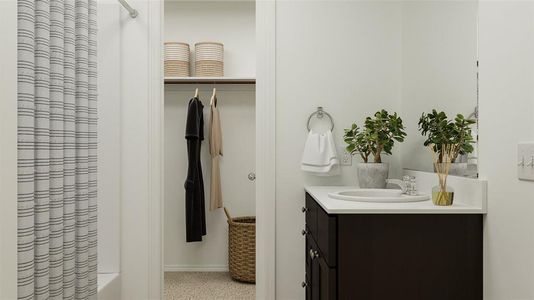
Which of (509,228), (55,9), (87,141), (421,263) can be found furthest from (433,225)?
(55,9)

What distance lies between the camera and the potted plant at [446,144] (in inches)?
67.7

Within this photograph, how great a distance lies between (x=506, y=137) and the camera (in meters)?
1.47

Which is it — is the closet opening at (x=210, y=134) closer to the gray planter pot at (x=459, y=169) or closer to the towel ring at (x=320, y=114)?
the towel ring at (x=320, y=114)

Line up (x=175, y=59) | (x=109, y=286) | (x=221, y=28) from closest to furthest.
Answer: (x=109, y=286)
(x=175, y=59)
(x=221, y=28)

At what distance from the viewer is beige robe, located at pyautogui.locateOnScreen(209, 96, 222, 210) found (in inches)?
143

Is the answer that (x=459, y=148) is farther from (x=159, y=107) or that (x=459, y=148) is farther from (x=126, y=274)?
(x=126, y=274)

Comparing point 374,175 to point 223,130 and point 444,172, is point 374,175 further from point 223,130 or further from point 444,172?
point 223,130

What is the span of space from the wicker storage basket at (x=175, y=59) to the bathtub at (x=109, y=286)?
1.71m

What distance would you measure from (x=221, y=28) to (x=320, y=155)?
6.12 ft

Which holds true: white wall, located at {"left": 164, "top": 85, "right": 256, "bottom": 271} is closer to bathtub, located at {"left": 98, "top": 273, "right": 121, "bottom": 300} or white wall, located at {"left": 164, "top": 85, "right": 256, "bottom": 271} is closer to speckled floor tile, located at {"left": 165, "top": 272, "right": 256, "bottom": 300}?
speckled floor tile, located at {"left": 165, "top": 272, "right": 256, "bottom": 300}

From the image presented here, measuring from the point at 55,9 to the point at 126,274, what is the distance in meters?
1.45

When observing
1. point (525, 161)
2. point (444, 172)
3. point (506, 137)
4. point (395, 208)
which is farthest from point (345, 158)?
point (525, 161)

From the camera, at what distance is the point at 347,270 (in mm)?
1569

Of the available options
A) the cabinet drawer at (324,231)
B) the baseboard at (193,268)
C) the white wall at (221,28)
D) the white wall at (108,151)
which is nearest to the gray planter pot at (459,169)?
the cabinet drawer at (324,231)
